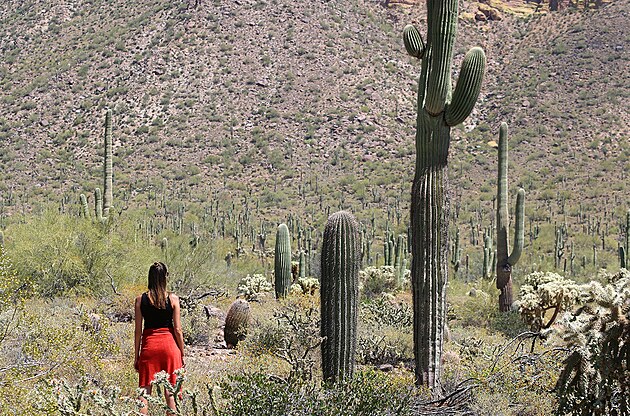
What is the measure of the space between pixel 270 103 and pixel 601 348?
129ft

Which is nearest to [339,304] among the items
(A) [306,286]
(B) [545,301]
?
(B) [545,301]

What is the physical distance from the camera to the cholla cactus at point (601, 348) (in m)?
5.44

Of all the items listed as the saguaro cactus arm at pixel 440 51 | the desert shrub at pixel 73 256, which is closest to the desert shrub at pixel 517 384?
the saguaro cactus arm at pixel 440 51

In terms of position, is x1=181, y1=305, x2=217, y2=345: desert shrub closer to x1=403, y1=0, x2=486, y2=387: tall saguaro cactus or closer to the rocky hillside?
x1=403, y1=0, x2=486, y2=387: tall saguaro cactus

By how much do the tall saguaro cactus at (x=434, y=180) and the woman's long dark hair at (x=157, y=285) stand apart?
9.84 feet

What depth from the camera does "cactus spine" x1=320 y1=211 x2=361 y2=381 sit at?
26.7 feet

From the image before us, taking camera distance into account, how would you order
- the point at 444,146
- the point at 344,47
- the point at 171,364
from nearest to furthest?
the point at 171,364 < the point at 444,146 < the point at 344,47

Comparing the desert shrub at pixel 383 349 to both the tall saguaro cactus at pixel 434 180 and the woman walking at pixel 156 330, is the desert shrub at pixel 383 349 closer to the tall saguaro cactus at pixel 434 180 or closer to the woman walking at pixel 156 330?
the tall saguaro cactus at pixel 434 180

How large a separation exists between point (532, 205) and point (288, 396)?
34.0 meters

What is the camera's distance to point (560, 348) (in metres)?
6.96

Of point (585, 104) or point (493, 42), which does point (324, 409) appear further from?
point (493, 42)

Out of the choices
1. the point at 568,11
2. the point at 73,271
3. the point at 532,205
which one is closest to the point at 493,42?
the point at 568,11

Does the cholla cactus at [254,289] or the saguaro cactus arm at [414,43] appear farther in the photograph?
the cholla cactus at [254,289]

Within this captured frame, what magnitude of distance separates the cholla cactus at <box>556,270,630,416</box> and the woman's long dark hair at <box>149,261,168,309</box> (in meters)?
3.14
